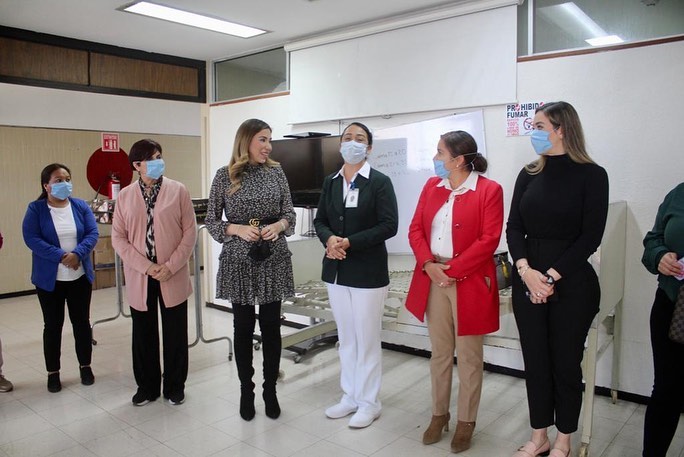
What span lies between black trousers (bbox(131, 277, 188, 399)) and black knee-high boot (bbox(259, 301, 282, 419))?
0.58 metres

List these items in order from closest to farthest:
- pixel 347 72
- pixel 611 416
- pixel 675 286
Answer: pixel 675 286 < pixel 611 416 < pixel 347 72

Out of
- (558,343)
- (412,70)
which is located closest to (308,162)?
(412,70)

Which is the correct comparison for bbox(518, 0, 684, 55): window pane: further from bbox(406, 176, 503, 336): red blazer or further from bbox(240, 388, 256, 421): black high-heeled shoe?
bbox(240, 388, 256, 421): black high-heeled shoe

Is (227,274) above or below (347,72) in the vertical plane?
below

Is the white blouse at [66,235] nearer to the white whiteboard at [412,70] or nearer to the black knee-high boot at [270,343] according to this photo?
the black knee-high boot at [270,343]

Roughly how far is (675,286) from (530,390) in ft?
2.56

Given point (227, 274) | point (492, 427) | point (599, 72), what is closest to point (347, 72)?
point (599, 72)

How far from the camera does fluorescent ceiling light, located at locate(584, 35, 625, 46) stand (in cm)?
332

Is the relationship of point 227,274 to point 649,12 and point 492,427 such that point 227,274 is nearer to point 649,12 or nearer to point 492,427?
point 492,427

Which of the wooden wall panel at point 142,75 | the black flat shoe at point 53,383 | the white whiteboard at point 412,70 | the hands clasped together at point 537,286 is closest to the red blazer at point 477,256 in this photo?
the hands clasped together at point 537,286

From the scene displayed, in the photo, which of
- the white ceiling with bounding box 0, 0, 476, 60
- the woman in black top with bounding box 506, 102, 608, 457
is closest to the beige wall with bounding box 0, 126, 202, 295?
the white ceiling with bounding box 0, 0, 476, 60

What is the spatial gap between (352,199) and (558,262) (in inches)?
43.7

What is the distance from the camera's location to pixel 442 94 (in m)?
3.97

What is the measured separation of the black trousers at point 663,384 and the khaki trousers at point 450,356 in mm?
747
